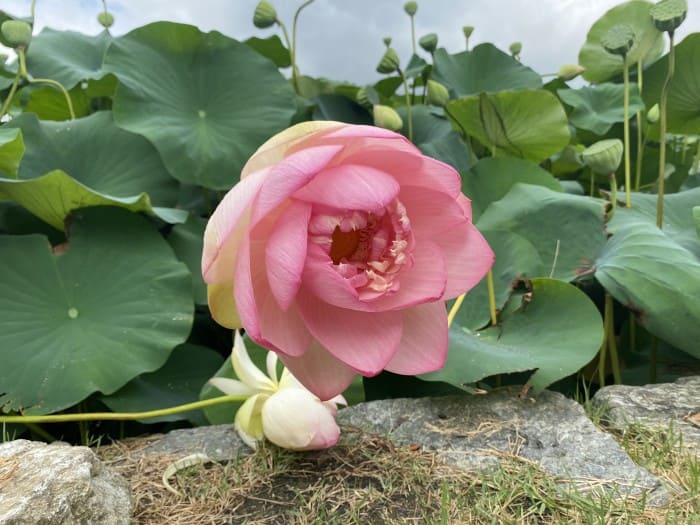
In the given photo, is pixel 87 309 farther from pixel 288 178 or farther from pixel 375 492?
pixel 288 178

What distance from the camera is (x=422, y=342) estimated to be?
1.80 ft

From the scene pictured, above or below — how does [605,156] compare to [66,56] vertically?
below

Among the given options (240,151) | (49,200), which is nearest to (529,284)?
(240,151)

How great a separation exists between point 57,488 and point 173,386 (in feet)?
2.30

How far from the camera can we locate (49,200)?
127 centimetres

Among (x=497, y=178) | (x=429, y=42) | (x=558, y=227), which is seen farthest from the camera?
(x=429, y=42)

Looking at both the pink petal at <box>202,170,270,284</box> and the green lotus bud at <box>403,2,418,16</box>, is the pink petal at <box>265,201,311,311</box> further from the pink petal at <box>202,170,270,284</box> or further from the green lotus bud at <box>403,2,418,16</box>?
the green lotus bud at <box>403,2,418,16</box>

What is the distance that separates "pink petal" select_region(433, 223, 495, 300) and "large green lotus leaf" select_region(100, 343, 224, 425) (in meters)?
0.87

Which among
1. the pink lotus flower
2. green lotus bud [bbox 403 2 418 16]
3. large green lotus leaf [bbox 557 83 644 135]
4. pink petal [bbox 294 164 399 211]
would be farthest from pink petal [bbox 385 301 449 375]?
green lotus bud [bbox 403 2 418 16]

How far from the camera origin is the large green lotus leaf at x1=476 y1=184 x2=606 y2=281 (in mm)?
1325

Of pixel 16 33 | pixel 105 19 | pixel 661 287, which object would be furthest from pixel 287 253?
pixel 105 19

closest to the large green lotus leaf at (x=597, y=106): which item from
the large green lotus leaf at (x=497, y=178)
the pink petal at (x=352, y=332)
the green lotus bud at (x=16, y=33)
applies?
the large green lotus leaf at (x=497, y=178)

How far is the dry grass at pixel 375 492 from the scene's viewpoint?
31.1 inches

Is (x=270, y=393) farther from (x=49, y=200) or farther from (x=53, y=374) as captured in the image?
(x=49, y=200)
